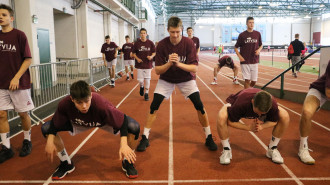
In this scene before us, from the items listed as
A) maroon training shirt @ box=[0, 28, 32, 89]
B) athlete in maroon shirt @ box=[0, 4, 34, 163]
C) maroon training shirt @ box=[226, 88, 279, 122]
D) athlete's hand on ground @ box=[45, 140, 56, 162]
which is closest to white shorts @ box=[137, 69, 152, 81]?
athlete in maroon shirt @ box=[0, 4, 34, 163]

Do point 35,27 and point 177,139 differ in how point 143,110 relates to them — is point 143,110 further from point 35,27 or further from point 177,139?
point 35,27

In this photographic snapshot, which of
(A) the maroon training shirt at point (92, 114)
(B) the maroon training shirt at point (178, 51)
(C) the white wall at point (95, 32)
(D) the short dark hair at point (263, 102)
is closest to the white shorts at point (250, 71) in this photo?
(B) the maroon training shirt at point (178, 51)

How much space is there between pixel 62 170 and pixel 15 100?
1.35m

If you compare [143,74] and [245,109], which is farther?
[143,74]

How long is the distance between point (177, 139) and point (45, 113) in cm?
374

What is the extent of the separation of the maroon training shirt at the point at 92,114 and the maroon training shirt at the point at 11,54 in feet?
4.62

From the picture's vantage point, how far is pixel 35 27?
9070mm

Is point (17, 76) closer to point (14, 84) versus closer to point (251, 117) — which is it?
point (14, 84)

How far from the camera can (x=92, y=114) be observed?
9.37 ft

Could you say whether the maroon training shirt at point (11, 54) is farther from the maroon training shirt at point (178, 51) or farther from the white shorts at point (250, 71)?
the white shorts at point (250, 71)

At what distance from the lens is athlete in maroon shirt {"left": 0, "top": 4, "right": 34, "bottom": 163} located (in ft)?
12.0

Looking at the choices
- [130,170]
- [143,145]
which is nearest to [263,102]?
[130,170]

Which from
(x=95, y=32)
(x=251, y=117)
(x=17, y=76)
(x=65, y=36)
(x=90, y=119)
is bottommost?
(x=251, y=117)

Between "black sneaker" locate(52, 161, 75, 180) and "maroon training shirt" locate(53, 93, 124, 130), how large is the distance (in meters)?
0.66
